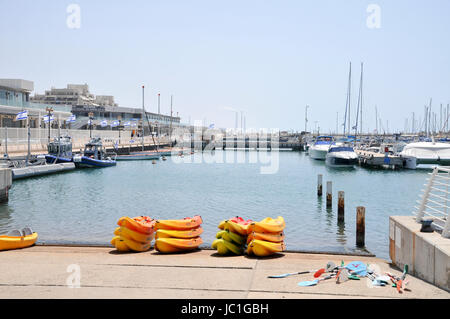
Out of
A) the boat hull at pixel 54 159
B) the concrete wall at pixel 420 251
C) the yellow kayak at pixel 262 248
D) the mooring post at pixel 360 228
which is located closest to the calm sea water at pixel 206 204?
the mooring post at pixel 360 228

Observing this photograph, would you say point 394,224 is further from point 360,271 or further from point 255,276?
point 255,276

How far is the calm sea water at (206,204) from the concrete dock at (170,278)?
4417 mm

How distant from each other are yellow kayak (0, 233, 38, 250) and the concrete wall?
10349 millimetres

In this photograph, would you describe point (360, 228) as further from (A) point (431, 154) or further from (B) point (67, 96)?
(B) point (67, 96)

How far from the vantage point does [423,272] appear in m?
8.98

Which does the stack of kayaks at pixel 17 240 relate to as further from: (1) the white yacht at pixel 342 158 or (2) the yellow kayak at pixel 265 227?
(1) the white yacht at pixel 342 158

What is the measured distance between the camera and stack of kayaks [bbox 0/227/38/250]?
13135 mm

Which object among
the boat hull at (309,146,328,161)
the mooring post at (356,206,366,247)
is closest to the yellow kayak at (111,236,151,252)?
the mooring post at (356,206,366,247)

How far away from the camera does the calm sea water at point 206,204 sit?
68.8ft

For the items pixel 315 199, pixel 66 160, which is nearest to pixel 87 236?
pixel 315 199

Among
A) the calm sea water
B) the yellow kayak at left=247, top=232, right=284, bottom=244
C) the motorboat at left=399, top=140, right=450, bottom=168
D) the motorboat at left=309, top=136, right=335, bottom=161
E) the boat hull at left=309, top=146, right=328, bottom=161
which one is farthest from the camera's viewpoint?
the motorboat at left=309, top=136, right=335, bottom=161

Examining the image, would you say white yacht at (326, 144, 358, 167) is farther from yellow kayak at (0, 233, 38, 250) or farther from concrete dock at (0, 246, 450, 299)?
yellow kayak at (0, 233, 38, 250)

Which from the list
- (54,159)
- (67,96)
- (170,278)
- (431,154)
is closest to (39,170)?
(54,159)
